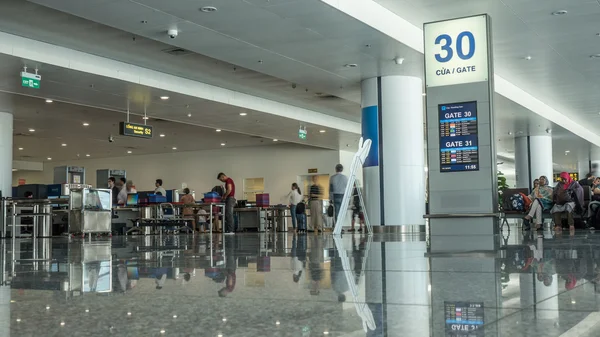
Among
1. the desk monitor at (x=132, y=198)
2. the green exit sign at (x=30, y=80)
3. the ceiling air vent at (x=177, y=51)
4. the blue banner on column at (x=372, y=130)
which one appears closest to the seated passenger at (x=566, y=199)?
the blue banner on column at (x=372, y=130)

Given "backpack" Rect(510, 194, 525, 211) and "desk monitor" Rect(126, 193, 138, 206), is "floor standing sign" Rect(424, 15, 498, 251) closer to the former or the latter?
"backpack" Rect(510, 194, 525, 211)

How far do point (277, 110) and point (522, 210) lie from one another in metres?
8.16

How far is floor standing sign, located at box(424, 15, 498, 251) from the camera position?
8789mm

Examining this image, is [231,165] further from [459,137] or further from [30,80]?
[459,137]

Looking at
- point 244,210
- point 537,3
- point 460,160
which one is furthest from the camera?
point 244,210

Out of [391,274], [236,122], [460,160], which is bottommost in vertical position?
[391,274]

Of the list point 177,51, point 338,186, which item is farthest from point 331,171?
point 177,51

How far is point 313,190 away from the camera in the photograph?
674 inches

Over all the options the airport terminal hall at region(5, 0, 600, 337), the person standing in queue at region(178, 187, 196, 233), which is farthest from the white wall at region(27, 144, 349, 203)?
the person standing in queue at region(178, 187, 196, 233)

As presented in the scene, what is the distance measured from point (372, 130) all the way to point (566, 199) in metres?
4.62

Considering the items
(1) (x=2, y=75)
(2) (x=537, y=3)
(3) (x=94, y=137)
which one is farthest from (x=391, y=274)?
(3) (x=94, y=137)

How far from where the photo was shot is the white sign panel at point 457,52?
8.92 m

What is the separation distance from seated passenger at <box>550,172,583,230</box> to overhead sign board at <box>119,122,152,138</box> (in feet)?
37.1

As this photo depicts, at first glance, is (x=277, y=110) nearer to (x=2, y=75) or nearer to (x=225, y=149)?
(x=2, y=75)
